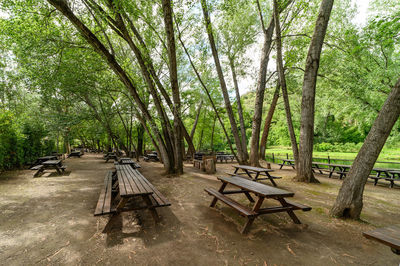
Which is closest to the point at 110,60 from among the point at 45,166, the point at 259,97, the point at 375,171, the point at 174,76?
the point at 174,76

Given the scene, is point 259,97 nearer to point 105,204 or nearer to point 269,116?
point 269,116

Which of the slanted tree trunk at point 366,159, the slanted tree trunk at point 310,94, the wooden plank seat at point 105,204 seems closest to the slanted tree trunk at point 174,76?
the wooden plank seat at point 105,204

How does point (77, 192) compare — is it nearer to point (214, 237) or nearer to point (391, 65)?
point (214, 237)

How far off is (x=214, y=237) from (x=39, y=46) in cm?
958

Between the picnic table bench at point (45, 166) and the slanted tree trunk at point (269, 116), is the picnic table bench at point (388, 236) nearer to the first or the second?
the picnic table bench at point (45, 166)

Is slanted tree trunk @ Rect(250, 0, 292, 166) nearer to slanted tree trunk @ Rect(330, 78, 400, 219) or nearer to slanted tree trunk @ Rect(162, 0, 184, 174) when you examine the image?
slanted tree trunk @ Rect(162, 0, 184, 174)

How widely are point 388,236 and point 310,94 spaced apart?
5.68 m

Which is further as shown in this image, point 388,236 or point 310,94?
point 310,94

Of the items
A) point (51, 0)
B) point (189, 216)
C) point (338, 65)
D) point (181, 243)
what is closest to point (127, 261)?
point (181, 243)

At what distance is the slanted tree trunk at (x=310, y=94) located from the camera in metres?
5.93

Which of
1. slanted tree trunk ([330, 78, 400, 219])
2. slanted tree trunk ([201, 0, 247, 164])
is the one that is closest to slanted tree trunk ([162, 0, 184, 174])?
slanted tree trunk ([201, 0, 247, 164])

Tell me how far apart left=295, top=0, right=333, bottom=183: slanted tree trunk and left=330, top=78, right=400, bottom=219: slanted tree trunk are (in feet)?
10.7

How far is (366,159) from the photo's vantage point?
334 centimetres

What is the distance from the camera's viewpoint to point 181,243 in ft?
9.05
